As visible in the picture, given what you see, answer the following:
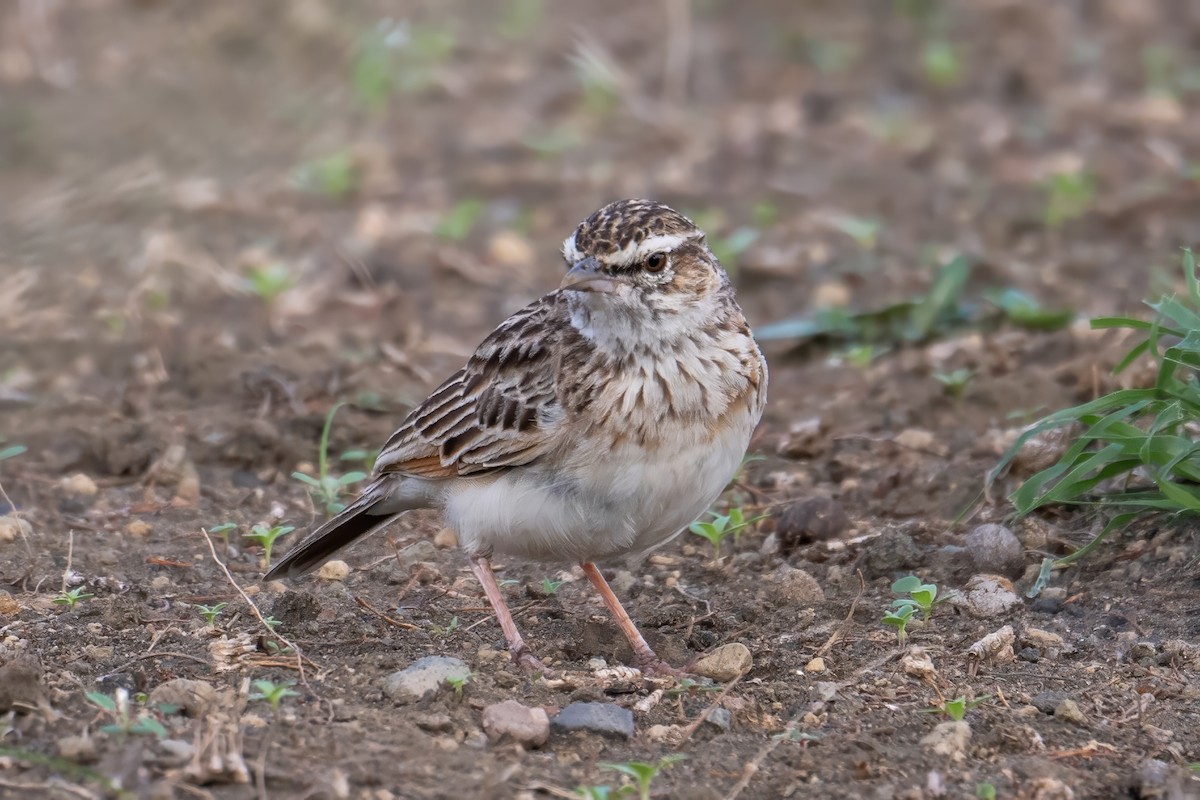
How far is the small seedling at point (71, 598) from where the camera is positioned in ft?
18.6

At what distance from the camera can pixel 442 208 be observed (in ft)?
36.9

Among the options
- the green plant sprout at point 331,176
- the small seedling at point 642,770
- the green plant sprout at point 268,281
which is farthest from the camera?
the green plant sprout at point 331,176

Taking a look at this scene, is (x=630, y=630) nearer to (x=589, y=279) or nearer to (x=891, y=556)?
(x=891, y=556)

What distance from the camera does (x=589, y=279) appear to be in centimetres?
541

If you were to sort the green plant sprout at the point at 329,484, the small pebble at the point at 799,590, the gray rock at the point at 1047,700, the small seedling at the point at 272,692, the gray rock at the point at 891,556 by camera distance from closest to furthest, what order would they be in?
the small seedling at the point at 272,692 → the gray rock at the point at 1047,700 → the small pebble at the point at 799,590 → the gray rock at the point at 891,556 → the green plant sprout at the point at 329,484

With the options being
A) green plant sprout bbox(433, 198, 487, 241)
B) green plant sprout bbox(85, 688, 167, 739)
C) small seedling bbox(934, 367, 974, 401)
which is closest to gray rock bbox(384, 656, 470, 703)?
green plant sprout bbox(85, 688, 167, 739)

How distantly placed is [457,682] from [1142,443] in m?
2.61

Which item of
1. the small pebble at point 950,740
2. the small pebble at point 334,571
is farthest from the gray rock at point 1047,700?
the small pebble at point 334,571

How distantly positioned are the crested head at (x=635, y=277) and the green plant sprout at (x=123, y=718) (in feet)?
6.28

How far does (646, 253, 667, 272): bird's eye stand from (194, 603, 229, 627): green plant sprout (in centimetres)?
195

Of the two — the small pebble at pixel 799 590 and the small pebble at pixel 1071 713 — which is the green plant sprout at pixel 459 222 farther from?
the small pebble at pixel 1071 713

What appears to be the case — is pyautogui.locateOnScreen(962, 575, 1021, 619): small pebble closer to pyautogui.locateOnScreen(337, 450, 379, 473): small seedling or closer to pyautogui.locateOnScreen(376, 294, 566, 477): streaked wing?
pyautogui.locateOnScreen(376, 294, 566, 477): streaked wing

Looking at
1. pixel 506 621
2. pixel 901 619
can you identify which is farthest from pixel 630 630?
pixel 901 619

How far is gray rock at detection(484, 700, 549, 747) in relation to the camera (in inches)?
188
